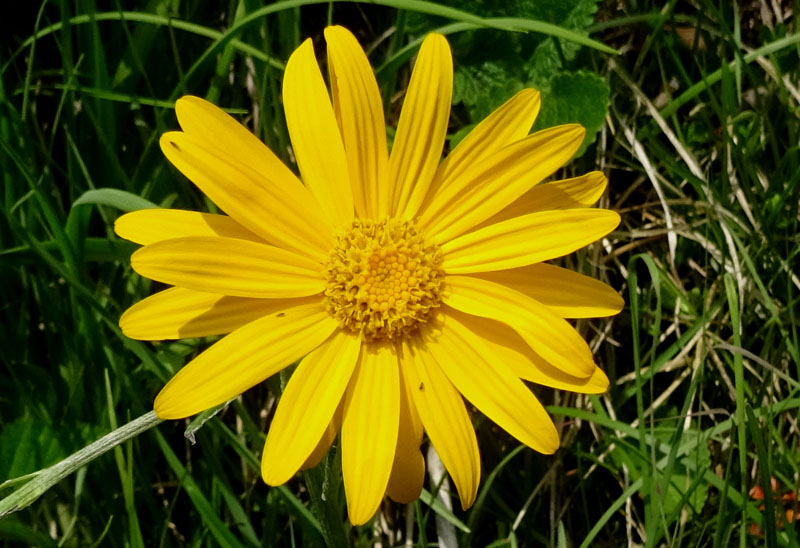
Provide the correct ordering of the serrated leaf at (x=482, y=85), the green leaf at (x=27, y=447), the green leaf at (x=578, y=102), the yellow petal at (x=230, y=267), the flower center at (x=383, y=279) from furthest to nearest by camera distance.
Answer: the serrated leaf at (x=482, y=85) < the green leaf at (x=578, y=102) < the green leaf at (x=27, y=447) < the flower center at (x=383, y=279) < the yellow petal at (x=230, y=267)

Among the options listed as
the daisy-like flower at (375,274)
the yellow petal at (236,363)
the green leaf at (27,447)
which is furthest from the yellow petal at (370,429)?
the green leaf at (27,447)

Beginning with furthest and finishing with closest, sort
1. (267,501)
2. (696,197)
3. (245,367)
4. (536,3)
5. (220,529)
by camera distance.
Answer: (696,197) < (536,3) < (267,501) < (220,529) < (245,367)

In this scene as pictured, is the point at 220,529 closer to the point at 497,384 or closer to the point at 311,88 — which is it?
the point at 497,384

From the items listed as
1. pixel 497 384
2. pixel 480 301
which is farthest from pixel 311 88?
pixel 497 384

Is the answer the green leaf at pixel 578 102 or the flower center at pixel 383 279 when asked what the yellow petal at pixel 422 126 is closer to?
the flower center at pixel 383 279

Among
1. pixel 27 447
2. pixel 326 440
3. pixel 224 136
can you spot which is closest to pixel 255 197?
pixel 224 136
